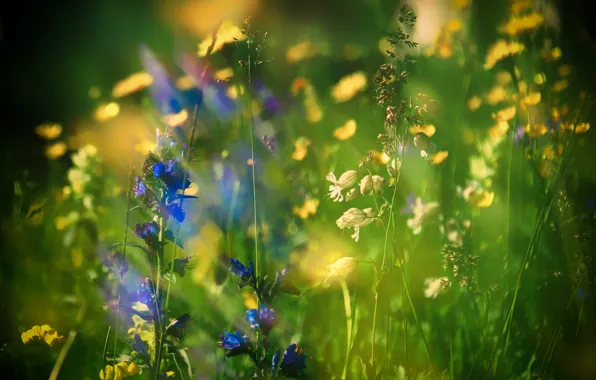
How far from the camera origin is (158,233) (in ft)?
2.67

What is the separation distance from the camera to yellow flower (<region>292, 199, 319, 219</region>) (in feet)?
3.42

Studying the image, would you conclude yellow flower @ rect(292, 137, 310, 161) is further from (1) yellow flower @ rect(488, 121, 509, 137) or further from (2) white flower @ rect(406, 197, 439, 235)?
(1) yellow flower @ rect(488, 121, 509, 137)

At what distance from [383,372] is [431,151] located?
0.43 meters

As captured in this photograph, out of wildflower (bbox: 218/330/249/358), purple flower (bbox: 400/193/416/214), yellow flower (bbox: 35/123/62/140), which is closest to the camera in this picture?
wildflower (bbox: 218/330/249/358)

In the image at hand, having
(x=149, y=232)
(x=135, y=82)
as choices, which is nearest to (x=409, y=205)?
(x=149, y=232)

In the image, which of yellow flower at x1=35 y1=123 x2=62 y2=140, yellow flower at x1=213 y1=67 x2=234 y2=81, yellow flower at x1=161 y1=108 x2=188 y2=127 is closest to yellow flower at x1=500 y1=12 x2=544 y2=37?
yellow flower at x1=213 y1=67 x2=234 y2=81

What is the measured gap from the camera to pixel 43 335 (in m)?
0.96

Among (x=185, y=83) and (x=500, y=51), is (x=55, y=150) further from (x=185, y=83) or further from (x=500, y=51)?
(x=500, y=51)

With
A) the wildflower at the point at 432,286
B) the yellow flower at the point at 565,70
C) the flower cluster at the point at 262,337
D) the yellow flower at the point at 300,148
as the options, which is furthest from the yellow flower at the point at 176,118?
the yellow flower at the point at 565,70

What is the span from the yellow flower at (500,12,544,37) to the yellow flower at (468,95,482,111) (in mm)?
148

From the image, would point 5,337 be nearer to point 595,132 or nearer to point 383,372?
point 383,372

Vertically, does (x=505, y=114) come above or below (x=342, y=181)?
above

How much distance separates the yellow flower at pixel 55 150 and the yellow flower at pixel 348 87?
0.64m

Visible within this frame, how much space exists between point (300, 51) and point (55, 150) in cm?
62
